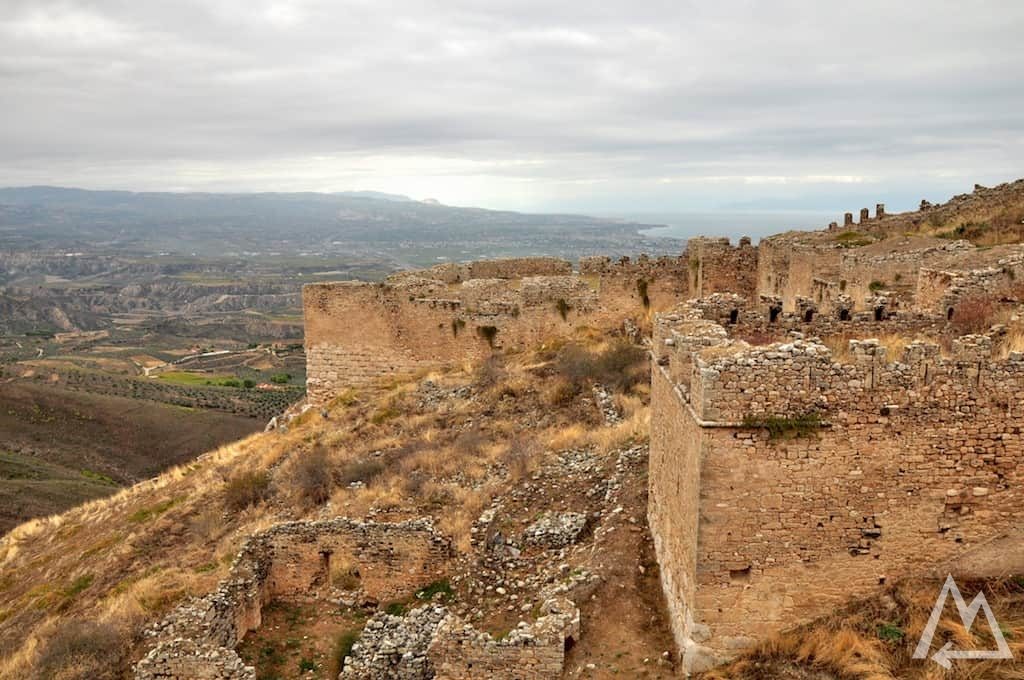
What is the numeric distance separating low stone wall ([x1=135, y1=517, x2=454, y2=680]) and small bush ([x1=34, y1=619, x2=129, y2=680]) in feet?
1.54

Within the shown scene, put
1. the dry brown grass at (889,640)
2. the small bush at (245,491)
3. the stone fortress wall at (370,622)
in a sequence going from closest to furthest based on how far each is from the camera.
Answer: the dry brown grass at (889,640) → the stone fortress wall at (370,622) → the small bush at (245,491)

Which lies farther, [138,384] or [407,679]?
[138,384]

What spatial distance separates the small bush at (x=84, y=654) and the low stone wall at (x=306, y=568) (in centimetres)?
47

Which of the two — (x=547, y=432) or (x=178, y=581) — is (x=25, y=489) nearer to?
(x=178, y=581)

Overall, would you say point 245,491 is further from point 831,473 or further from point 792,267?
point 792,267

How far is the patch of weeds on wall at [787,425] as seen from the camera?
22.1 ft

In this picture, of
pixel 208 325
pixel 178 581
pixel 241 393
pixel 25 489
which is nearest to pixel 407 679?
pixel 178 581

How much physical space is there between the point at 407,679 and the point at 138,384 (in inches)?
2530

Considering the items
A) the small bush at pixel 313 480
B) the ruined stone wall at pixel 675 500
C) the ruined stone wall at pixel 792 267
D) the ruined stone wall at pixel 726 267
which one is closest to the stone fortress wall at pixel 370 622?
the ruined stone wall at pixel 675 500

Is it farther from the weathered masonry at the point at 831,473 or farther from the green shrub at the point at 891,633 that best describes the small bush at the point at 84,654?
the green shrub at the point at 891,633

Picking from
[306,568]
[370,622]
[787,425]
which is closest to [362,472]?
[306,568]

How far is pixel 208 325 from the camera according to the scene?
12644 cm

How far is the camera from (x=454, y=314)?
68.3 ft

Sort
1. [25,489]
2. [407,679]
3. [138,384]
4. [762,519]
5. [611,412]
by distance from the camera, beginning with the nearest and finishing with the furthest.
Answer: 1. [762,519]
2. [407,679]
3. [611,412]
4. [25,489]
5. [138,384]
